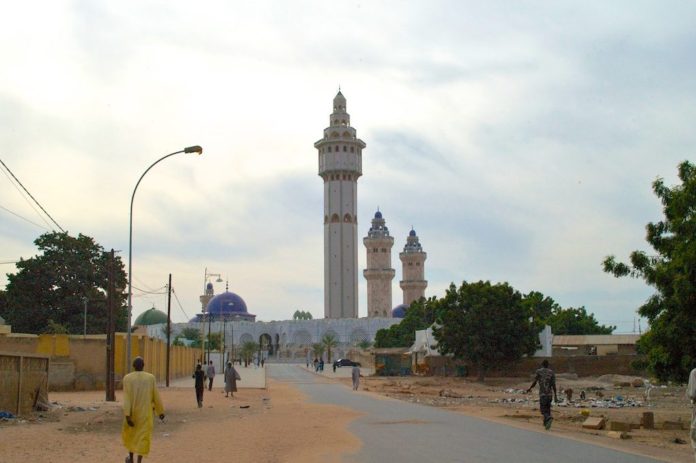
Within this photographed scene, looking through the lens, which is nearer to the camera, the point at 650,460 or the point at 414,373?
the point at 650,460

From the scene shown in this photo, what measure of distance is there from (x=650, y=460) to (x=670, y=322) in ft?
28.0

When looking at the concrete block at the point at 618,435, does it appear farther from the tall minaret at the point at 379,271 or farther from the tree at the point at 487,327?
the tall minaret at the point at 379,271

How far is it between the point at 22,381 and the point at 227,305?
119 meters

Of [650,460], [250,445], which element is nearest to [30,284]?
[250,445]

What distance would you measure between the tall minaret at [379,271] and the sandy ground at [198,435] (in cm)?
11202

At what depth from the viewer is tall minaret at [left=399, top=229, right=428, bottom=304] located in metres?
144

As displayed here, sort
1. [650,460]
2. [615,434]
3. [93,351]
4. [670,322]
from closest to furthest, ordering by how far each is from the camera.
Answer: [650,460]
[615,434]
[670,322]
[93,351]

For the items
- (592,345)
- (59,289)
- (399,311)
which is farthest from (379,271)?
(59,289)

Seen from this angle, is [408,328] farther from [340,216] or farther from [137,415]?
[137,415]

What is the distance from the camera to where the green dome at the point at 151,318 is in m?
130

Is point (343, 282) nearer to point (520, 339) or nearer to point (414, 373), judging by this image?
point (414, 373)

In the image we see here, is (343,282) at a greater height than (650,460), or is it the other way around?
(343,282)

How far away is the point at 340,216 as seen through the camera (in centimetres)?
12188

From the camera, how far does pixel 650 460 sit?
12844mm
